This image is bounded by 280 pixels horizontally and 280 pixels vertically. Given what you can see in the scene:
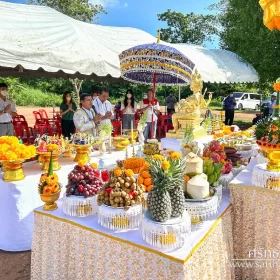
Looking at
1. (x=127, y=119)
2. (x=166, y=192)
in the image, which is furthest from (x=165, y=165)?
(x=127, y=119)

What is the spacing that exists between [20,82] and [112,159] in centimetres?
2607

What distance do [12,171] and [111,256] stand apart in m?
1.33

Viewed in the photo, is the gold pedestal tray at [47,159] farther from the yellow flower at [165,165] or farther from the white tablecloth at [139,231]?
the yellow flower at [165,165]

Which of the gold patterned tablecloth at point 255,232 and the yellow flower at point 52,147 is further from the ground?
the yellow flower at point 52,147

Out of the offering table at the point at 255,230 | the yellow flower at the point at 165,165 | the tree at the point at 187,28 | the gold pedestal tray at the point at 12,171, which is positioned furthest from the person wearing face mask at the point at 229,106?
the tree at the point at 187,28

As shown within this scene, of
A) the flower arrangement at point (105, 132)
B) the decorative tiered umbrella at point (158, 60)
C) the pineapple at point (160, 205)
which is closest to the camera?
the pineapple at point (160, 205)

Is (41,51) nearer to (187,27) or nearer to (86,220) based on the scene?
(86,220)

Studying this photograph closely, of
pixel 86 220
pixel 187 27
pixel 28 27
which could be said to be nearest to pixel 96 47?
pixel 28 27

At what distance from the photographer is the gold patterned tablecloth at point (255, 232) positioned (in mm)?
2020

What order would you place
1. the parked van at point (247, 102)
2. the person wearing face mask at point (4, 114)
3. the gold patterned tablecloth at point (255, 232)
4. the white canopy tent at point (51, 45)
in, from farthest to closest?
the parked van at point (247, 102) → the person wearing face mask at point (4, 114) → the white canopy tent at point (51, 45) → the gold patterned tablecloth at point (255, 232)

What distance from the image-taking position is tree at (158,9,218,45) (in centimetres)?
3088

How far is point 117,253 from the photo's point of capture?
1.62 metres

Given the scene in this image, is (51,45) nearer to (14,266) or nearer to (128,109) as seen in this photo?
(128,109)

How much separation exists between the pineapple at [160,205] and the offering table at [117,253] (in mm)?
171
